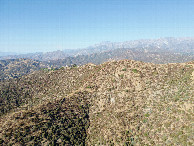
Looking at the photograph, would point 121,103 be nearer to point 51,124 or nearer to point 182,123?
point 182,123

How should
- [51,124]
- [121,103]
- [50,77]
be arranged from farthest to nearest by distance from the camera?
[50,77]
[121,103]
[51,124]

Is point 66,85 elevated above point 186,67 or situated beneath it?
situated beneath

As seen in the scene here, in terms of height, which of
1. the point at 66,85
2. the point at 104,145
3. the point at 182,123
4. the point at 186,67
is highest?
the point at 186,67

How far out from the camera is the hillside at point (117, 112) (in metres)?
41.1

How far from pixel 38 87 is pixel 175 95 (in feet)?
282

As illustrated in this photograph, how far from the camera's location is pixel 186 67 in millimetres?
63031

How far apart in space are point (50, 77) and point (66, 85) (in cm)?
2524

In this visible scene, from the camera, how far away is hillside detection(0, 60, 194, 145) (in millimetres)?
41125

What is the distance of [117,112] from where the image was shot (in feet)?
175

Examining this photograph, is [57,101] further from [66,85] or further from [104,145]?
[104,145]

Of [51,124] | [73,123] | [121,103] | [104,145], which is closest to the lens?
[104,145]

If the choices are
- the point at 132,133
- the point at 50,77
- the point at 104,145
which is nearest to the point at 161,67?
the point at 132,133

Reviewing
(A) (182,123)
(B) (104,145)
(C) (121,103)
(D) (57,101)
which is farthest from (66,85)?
(A) (182,123)

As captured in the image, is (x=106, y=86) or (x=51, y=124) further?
(x=106, y=86)
